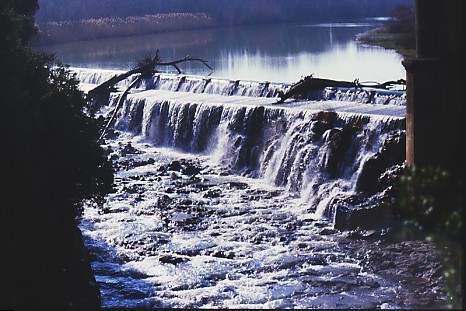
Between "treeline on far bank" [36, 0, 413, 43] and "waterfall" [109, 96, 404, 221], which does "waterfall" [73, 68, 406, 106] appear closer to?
"waterfall" [109, 96, 404, 221]

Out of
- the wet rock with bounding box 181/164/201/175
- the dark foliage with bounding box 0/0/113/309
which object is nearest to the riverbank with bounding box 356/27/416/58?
the wet rock with bounding box 181/164/201/175

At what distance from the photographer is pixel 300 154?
20719 millimetres

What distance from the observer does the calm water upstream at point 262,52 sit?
35.9 m

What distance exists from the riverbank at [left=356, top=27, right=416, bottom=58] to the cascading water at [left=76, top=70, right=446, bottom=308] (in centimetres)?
1716

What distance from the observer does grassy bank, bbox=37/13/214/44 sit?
6056 cm

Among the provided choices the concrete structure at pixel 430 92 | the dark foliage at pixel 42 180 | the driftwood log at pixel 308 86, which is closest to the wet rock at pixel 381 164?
the concrete structure at pixel 430 92

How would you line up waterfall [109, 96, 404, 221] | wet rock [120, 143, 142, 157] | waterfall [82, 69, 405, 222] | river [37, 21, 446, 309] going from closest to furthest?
river [37, 21, 446, 309]
waterfall [82, 69, 405, 222]
waterfall [109, 96, 404, 221]
wet rock [120, 143, 142, 157]

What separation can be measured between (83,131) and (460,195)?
10647mm

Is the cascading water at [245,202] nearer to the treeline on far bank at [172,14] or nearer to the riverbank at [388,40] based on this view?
the riverbank at [388,40]

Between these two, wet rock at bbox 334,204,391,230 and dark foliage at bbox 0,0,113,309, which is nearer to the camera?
dark foliage at bbox 0,0,113,309

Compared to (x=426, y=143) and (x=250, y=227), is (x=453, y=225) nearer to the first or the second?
(x=426, y=143)

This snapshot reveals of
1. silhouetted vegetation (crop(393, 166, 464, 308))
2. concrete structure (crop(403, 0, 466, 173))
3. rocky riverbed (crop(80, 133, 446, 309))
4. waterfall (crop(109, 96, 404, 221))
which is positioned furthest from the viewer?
waterfall (crop(109, 96, 404, 221))

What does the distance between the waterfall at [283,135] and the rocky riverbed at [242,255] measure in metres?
0.78

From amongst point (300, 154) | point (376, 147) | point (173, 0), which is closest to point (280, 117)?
point (300, 154)
